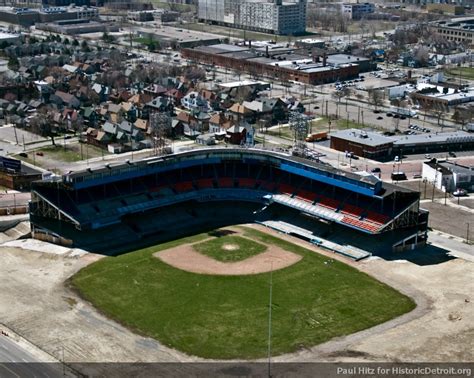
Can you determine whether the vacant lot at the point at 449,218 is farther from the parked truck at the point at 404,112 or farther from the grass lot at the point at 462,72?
the grass lot at the point at 462,72

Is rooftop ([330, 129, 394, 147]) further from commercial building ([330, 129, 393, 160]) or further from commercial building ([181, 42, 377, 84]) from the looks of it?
commercial building ([181, 42, 377, 84])

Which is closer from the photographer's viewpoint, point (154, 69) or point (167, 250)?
point (167, 250)

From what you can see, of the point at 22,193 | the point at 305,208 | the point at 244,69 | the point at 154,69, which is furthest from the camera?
the point at 244,69

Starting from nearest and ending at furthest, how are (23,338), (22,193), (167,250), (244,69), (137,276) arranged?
(23,338), (137,276), (167,250), (22,193), (244,69)

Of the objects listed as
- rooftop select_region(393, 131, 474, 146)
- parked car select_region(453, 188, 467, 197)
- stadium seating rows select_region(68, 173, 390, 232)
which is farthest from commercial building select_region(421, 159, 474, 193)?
stadium seating rows select_region(68, 173, 390, 232)

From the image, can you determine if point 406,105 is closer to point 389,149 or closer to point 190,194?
point 389,149

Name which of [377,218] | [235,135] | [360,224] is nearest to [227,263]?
[360,224]

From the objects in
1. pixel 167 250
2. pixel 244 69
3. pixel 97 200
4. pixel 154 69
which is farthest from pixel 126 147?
pixel 244 69
